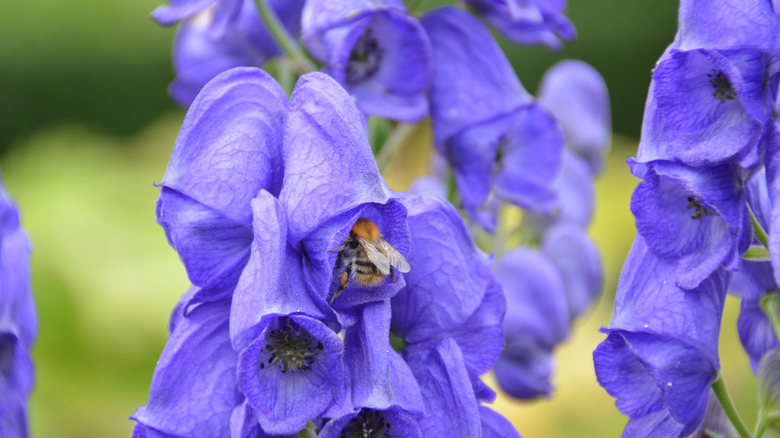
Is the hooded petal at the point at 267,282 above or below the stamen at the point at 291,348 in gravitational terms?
above

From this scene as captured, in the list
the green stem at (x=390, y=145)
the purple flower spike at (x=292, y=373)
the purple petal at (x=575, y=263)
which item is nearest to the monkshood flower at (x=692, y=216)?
the purple flower spike at (x=292, y=373)

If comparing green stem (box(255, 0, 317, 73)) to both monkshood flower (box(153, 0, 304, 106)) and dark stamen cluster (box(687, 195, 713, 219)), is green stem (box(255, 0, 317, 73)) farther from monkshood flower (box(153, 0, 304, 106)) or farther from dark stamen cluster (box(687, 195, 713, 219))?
dark stamen cluster (box(687, 195, 713, 219))

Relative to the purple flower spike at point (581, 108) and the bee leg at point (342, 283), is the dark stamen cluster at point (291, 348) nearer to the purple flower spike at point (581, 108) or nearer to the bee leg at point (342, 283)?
the bee leg at point (342, 283)

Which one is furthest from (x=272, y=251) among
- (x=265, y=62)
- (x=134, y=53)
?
(x=134, y=53)

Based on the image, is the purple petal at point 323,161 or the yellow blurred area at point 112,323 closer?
the purple petal at point 323,161

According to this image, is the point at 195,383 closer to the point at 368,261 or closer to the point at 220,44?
the point at 368,261

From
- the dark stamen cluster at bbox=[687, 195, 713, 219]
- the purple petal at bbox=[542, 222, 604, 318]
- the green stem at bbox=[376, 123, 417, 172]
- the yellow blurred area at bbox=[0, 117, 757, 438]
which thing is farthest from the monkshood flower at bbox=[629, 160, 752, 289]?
the yellow blurred area at bbox=[0, 117, 757, 438]
